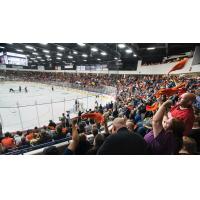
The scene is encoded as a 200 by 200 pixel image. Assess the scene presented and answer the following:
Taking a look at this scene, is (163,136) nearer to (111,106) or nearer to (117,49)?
(111,106)

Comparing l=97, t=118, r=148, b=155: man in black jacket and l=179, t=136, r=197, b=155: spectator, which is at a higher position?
l=97, t=118, r=148, b=155: man in black jacket

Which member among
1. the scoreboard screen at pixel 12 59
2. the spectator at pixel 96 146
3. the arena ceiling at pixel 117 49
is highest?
the arena ceiling at pixel 117 49

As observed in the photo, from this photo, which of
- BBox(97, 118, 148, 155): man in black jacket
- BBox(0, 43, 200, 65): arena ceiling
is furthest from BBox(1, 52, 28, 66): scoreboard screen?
BBox(97, 118, 148, 155): man in black jacket

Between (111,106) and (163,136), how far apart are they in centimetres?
832

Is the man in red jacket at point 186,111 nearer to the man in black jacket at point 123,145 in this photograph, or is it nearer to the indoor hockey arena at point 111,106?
the indoor hockey arena at point 111,106

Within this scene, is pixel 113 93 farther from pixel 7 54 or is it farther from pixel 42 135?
pixel 42 135

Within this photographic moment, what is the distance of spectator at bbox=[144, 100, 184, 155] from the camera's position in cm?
A: 161

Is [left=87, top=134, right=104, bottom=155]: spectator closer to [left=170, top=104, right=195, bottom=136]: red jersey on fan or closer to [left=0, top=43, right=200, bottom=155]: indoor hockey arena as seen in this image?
[left=0, top=43, right=200, bottom=155]: indoor hockey arena

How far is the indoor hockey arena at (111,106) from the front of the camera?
1731 mm

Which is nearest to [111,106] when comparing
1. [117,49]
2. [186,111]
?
[117,49]

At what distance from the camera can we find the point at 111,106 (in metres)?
9.96

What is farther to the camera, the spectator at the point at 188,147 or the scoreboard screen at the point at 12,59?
the scoreboard screen at the point at 12,59

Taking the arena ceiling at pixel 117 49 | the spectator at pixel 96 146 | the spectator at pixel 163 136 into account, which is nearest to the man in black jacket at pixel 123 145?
the spectator at pixel 163 136
